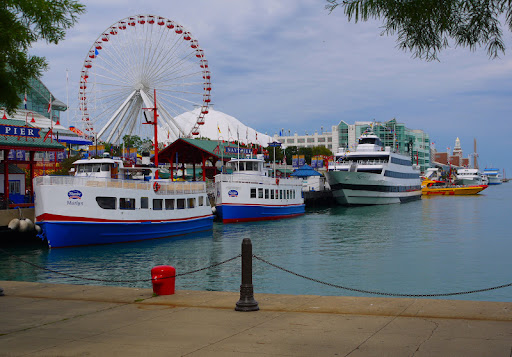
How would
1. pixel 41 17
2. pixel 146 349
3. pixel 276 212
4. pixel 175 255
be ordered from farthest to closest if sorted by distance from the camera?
pixel 276 212 < pixel 175 255 < pixel 41 17 < pixel 146 349

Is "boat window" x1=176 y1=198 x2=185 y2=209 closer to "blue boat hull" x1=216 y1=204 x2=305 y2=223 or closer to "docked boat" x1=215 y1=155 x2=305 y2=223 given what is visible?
"docked boat" x1=215 y1=155 x2=305 y2=223

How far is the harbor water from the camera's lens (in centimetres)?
2073

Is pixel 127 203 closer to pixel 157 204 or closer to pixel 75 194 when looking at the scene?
pixel 157 204

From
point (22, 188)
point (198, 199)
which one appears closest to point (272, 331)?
point (198, 199)

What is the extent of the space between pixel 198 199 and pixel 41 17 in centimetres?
3313

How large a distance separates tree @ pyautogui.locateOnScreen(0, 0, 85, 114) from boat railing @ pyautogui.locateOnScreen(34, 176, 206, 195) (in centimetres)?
2068

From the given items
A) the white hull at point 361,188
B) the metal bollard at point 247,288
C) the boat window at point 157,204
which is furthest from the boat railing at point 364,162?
the metal bollard at point 247,288

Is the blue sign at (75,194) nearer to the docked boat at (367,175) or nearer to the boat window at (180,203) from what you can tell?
the boat window at (180,203)

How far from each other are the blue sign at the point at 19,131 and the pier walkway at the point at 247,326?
95.4 ft

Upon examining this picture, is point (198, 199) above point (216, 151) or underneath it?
underneath

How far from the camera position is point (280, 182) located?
187ft

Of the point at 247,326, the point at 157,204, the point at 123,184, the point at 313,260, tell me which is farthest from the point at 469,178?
the point at 247,326

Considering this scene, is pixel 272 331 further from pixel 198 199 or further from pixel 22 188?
pixel 22 188

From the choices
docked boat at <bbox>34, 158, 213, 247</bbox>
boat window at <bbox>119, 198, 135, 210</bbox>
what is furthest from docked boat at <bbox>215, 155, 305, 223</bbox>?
boat window at <bbox>119, 198, 135, 210</bbox>
